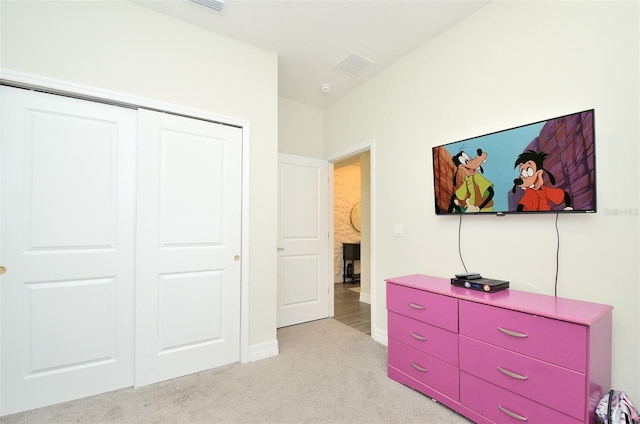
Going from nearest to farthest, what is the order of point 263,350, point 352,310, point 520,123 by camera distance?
point 520,123 < point 263,350 < point 352,310

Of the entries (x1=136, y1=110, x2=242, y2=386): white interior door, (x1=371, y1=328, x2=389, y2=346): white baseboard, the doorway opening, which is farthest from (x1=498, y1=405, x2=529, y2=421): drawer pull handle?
the doorway opening

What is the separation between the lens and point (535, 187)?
6.06ft

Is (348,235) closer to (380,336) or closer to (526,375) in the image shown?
(380,336)

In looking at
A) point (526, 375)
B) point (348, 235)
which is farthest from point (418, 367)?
point (348, 235)

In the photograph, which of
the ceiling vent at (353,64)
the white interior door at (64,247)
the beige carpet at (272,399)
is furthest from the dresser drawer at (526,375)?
the ceiling vent at (353,64)

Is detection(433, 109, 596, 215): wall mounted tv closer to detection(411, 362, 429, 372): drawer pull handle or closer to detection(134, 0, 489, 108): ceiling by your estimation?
detection(134, 0, 489, 108): ceiling

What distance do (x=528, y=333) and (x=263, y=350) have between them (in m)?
2.09

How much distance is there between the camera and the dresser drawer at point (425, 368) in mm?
1895

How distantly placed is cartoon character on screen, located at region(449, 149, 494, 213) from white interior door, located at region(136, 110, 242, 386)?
6.12ft

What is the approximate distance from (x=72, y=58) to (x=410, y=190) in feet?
9.35

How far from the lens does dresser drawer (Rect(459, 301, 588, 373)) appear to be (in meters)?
1.38

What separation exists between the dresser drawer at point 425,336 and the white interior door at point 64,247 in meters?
2.04

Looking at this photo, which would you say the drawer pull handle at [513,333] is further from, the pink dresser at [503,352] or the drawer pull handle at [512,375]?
the drawer pull handle at [512,375]

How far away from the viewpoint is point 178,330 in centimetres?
236
